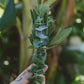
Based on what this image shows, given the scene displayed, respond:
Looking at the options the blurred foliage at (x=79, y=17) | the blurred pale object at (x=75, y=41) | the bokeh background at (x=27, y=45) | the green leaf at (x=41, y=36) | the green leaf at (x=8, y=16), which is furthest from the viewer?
the blurred pale object at (x=75, y=41)

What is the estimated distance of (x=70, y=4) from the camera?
1225 millimetres

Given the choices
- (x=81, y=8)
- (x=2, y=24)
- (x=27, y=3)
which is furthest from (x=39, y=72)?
(x=81, y=8)

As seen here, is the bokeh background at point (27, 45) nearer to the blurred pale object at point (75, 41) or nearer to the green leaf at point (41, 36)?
the blurred pale object at point (75, 41)

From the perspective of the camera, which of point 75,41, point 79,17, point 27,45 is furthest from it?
point 75,41

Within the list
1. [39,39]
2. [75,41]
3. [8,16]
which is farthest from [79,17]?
[39,39]

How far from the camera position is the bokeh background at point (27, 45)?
1021 mm

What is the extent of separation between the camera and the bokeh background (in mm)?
1021

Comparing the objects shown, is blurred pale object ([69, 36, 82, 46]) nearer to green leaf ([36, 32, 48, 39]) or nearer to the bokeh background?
the bokeh background

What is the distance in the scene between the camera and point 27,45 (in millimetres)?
1014

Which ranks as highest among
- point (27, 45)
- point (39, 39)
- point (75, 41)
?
point (39, 39)

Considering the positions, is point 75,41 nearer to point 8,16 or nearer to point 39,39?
point 8,16

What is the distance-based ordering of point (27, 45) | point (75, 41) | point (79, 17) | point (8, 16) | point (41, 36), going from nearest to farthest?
1. point (41, 36)
2. point (8, 16)
3. point (27, 45)
4. point (79, 17)
5. point (75, 41)

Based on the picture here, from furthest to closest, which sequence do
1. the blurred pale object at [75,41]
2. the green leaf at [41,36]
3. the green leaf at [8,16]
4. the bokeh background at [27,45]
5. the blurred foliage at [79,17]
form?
the blurred pale object at [75,41], the blurred foliage at [79,17], the bokeh background at [27,45], the green leaf at [8,16], the green leaf at [41,36]

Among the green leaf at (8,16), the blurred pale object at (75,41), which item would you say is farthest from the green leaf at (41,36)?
the blurred pale object at (75,41)
